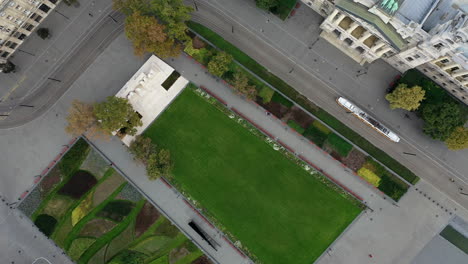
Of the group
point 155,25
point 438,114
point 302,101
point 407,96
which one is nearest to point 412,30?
point 407,96

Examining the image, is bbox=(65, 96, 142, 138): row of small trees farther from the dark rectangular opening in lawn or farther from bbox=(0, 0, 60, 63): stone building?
bbox=(0, 0, 60, 63): stone building

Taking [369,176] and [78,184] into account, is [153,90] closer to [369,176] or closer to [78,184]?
[78,184]

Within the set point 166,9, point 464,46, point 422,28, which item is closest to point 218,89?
point 166,9

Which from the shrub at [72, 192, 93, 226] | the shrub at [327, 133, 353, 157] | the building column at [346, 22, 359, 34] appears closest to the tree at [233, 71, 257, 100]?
the shrub at [327, 133, 353, 157]

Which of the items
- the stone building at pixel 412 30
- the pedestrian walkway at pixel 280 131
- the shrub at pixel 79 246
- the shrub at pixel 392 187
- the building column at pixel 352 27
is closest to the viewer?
the stone building at pixel 412 30

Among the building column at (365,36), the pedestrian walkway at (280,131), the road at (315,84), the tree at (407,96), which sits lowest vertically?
the pedestrian walkway at (280,131)

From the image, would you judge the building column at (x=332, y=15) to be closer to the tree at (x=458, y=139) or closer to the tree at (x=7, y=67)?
the tree at (x=458, y=139)

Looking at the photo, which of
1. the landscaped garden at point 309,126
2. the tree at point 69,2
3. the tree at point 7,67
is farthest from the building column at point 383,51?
the tree at point 7,67
